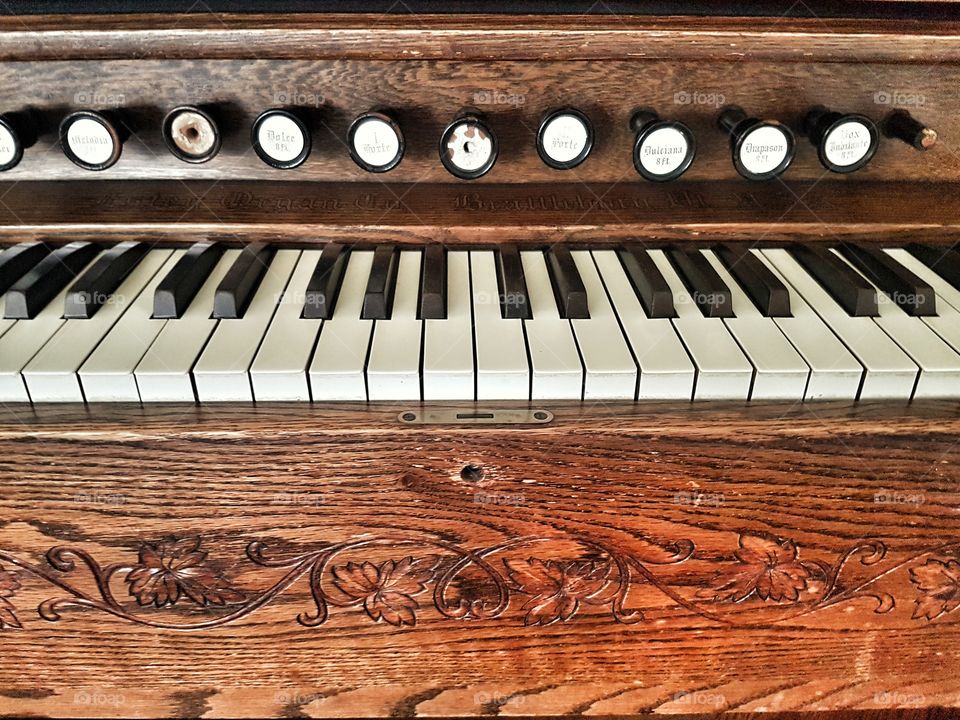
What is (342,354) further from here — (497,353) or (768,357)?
(768,357)

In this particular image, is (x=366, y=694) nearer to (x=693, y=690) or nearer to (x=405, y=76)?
(x=693, y=690)

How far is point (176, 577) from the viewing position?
1.11 m

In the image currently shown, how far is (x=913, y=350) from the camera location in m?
1.05

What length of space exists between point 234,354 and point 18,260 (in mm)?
472

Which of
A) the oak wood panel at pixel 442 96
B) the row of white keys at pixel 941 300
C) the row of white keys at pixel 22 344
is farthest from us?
the oak wood panel at pixel 442 96

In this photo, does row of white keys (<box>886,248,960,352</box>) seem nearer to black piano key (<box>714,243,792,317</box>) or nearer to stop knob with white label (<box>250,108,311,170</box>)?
black piano key (<box>714,243,792,317</box>)

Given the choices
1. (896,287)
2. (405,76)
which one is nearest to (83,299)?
(405,76)

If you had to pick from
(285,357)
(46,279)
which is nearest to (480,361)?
(285,357)

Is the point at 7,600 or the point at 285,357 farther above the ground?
the point at 285,357

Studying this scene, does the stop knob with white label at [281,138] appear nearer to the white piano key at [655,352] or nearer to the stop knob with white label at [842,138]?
the white piano key at [655,352]

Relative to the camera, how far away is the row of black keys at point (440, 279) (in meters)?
1.10

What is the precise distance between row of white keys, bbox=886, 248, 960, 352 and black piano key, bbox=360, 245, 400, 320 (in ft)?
2.68

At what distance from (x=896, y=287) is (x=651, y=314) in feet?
1.29

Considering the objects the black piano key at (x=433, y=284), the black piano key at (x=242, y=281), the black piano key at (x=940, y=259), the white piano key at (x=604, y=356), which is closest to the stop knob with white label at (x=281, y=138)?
the black piano key at (x=242, y=281)
